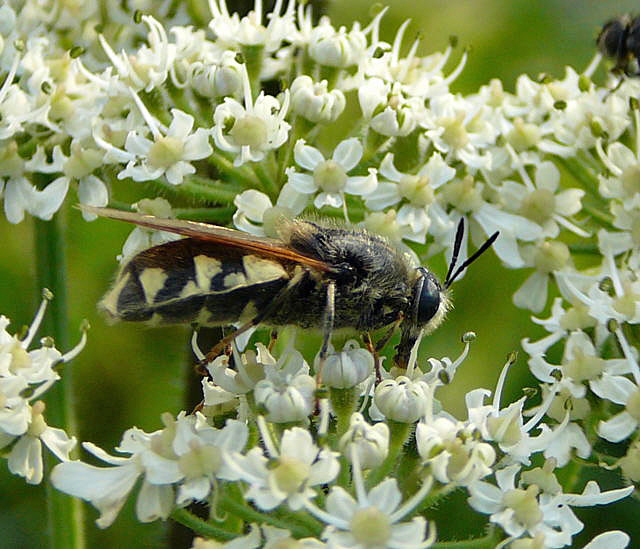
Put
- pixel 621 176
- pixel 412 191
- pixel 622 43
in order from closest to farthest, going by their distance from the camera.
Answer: pixel 412 191
pixel 621 176
pixel 622 43

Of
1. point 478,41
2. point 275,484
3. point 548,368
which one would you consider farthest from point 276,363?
point 478,41

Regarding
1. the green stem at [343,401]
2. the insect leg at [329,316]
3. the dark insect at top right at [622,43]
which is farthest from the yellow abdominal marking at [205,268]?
the dark insect at top right at [622,43]

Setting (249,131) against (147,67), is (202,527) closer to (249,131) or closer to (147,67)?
(249,131)

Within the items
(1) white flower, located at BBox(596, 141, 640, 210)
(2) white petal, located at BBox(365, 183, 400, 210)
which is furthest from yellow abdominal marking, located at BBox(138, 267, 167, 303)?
(1) white flower, located at BBox(596, 141, 640, 210)

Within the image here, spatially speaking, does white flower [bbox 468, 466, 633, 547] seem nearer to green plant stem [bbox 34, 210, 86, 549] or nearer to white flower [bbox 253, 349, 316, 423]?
white flower [bbox 253, 349, 316, 423]

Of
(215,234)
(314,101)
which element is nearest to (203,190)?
(314,101)

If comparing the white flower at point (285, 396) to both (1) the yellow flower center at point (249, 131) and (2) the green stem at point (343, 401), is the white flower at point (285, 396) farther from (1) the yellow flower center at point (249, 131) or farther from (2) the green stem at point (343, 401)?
(1) the yellow flower center at point (249, 131)

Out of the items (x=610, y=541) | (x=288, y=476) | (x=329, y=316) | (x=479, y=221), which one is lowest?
(x=610, y=541)
